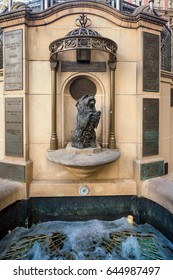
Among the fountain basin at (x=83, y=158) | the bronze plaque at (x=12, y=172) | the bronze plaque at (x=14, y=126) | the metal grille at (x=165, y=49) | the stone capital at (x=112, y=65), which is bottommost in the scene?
the bronze plaque at (x=12, y=172)

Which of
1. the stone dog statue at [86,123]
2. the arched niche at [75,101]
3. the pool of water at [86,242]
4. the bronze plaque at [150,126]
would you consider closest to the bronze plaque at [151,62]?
the bronze plaque at [150,126]

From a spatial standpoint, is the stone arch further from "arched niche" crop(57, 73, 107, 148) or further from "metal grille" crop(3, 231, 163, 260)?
"metal grille" crop(3, 231, 163, 260)

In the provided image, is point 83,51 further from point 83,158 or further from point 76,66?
point 83,158

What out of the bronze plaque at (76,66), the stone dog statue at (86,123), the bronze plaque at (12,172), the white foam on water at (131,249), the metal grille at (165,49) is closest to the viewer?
the white foam on water at (131,249)

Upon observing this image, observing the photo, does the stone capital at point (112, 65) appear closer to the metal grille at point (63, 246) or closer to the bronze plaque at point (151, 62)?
the bronze plaque at point (151, 62)

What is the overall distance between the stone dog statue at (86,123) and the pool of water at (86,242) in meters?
1.81

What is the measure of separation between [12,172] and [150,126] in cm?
348

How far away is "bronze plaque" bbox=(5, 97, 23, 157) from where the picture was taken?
470 cm

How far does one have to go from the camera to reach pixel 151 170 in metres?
4.92

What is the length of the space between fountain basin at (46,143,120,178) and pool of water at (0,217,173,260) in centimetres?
121

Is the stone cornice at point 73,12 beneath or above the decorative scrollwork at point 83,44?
above

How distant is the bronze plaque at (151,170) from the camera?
4.82m

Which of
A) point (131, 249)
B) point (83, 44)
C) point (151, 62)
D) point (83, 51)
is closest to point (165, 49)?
point (151, 62)
